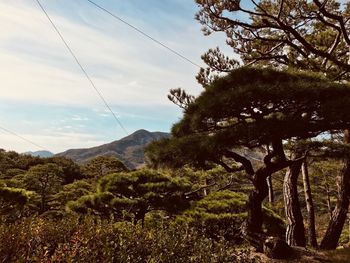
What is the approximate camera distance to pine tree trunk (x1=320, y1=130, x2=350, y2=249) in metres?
6.79

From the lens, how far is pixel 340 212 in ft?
22.2

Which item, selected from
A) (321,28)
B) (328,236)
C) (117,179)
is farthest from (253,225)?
(321,28)

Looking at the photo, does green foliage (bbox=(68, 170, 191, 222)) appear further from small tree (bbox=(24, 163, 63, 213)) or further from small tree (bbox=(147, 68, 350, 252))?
small tree (bbox=(24, 163, 63, 213))

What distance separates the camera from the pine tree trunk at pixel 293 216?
22.4ft

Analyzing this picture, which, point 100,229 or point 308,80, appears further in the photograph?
point 308,80

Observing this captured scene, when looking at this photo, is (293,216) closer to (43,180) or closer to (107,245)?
(107,245)

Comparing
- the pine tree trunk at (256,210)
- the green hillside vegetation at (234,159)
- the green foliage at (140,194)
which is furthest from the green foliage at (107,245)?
the green foliage at (140,194)

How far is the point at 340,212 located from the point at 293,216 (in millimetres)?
878

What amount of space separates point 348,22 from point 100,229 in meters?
6.80

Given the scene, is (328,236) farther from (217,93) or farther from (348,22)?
(348,22)

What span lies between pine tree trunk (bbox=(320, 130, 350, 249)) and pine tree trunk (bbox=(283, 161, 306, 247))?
0.47 metres

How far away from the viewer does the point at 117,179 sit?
Result: 346 inches

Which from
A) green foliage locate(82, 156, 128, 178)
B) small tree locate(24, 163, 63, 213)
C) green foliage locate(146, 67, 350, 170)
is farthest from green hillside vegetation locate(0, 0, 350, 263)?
green foliage locate(82, 156, 128, 178)

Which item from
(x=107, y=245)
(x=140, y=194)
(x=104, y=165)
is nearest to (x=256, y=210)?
(x=107, y=245)
